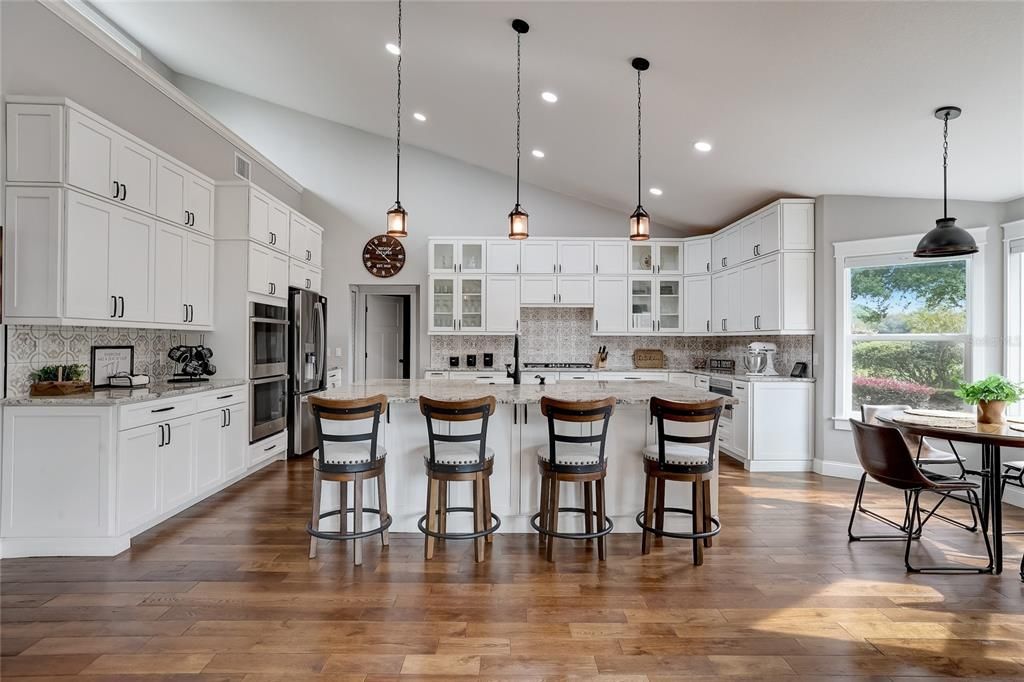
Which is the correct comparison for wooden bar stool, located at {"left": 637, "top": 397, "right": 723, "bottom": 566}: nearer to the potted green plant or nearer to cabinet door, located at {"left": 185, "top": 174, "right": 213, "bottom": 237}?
the potted green plant

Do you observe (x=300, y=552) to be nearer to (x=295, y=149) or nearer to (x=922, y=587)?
(x=922, y=587)

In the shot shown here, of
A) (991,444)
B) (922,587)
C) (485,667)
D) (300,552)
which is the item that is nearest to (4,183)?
(300,552)

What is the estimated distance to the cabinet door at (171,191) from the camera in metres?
3.93

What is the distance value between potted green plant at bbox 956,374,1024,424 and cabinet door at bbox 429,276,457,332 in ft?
16.5

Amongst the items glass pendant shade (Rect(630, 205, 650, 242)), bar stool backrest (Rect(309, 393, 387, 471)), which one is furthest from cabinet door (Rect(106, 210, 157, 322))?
glass pendant shade (Rect(630, 205, 650, 242))

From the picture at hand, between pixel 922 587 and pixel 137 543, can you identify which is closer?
pixel 922 587

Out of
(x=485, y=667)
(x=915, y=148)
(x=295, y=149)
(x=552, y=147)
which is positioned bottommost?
(x=485, y=667)

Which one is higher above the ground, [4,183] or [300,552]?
[4,183]

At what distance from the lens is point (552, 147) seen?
18.1ft

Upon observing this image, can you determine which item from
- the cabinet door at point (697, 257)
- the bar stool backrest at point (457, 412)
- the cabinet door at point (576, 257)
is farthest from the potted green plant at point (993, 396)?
the cabinet door at point (576, 257)

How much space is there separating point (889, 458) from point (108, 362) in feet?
17.0

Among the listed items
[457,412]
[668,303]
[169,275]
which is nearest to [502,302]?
[668,303]

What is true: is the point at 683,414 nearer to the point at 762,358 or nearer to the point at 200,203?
the point at 762,358

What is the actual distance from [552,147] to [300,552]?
4.37m
